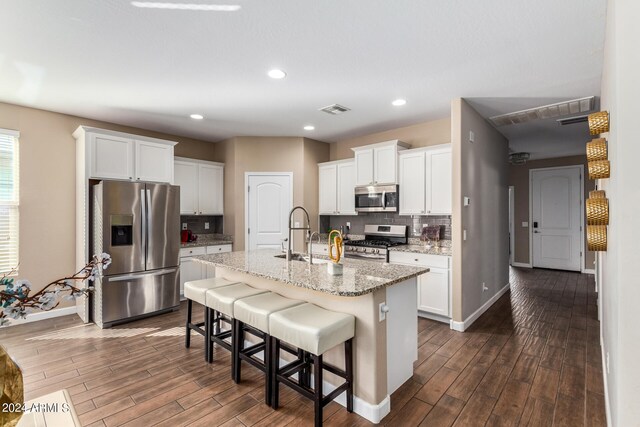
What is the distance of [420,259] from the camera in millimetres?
3975

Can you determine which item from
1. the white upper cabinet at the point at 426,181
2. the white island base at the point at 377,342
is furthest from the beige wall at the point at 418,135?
the white island base at the point at 377,342

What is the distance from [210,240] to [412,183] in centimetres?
340

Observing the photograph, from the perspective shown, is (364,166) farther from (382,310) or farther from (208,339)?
(208,339)

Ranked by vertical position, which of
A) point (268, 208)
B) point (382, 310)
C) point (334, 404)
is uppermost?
point (268, 208)

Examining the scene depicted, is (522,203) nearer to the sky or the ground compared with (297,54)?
nearer to the ground

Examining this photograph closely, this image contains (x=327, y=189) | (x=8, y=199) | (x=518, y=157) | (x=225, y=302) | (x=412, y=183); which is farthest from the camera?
(x=518, y=157)

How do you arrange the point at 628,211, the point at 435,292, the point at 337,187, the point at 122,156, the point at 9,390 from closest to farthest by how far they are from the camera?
the point at 9,390 < the point at 628,211 < the point at 435,292 < the point at 122,156 < the point at 337,187

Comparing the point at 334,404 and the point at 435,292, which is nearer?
the point at 334,404

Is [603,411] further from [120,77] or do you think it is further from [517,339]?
[120,77]

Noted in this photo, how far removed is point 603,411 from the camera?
84.9 inches

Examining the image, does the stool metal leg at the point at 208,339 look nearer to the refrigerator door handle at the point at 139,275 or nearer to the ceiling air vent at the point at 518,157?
the refrigerator door handle at the point at 139,275

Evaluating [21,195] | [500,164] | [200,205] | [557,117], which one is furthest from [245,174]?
[557,117]

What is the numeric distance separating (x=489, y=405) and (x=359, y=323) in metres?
1.11

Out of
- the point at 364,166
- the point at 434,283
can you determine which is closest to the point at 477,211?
the point at 434,283
